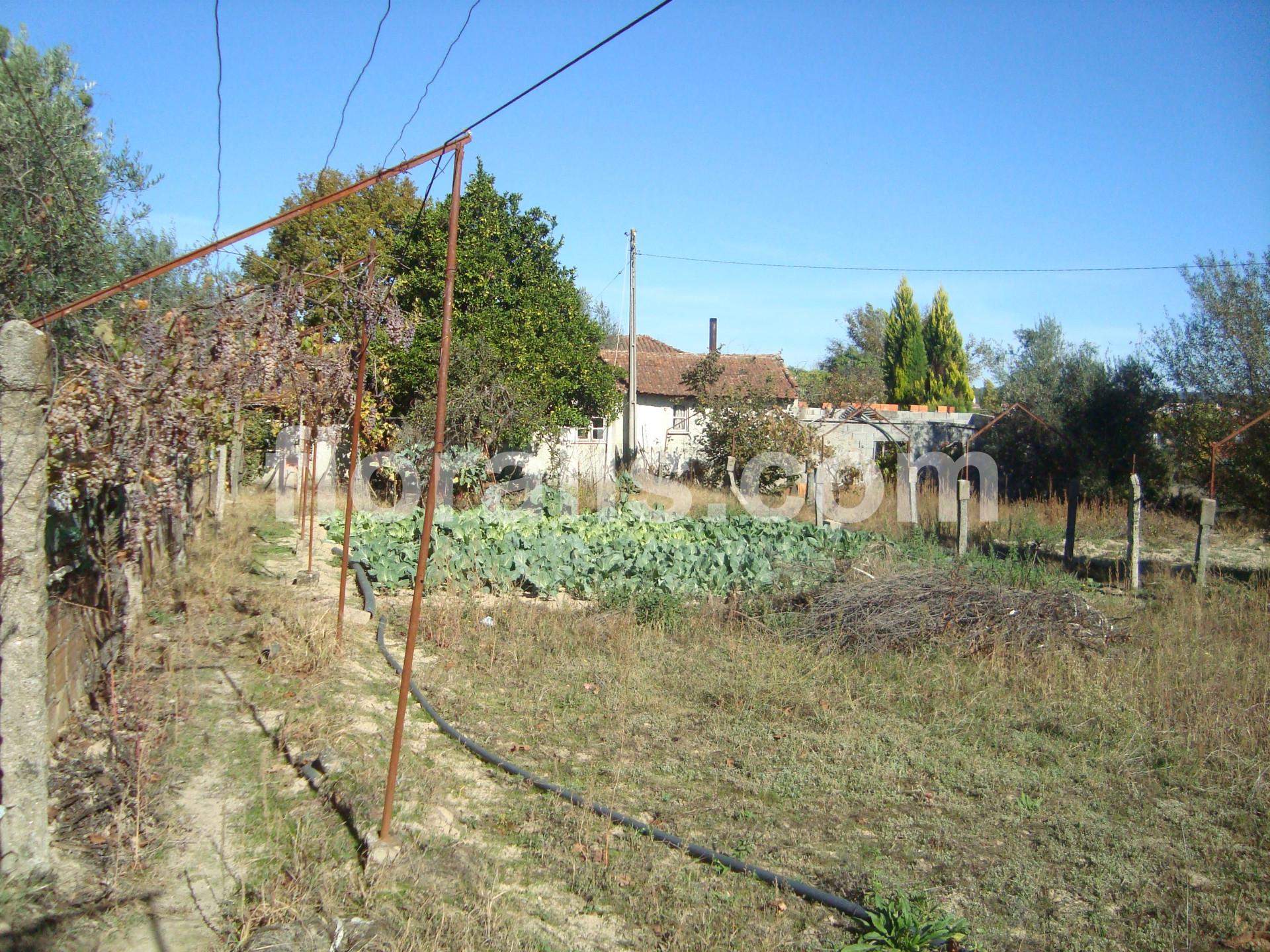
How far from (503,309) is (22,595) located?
56.3 ft

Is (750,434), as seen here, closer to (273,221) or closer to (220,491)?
(220,491)

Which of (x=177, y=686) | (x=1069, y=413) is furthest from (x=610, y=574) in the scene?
(x=1069, y=413)

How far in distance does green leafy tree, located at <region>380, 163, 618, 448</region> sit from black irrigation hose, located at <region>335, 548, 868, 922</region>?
40.1 feet

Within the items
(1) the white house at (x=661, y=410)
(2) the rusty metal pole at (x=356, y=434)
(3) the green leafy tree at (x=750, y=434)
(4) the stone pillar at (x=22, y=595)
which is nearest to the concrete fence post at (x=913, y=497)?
(3) the green leafy tree at (x=750, y=434)

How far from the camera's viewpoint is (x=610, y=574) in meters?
9.60

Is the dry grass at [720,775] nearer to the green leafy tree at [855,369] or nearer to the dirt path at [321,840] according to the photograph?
the dirt path at [321,840]

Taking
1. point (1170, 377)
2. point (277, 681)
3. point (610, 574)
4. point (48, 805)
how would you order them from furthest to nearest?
point (1170, 377)
point (610, 574)
point (277, 681)
point (48, 805)

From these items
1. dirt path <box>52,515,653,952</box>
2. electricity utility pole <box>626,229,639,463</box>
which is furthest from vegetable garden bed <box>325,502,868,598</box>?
electricity utility pole <box>626,229,639,463</box>

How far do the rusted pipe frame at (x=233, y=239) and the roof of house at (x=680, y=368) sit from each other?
21.9 metres

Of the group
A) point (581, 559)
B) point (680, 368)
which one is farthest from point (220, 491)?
point (680, 368)

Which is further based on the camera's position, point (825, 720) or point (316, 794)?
point (825, 720)

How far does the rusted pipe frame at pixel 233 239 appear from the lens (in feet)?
12.8

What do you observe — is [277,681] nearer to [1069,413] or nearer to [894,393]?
[1069,413]

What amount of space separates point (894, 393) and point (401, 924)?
125 ft
